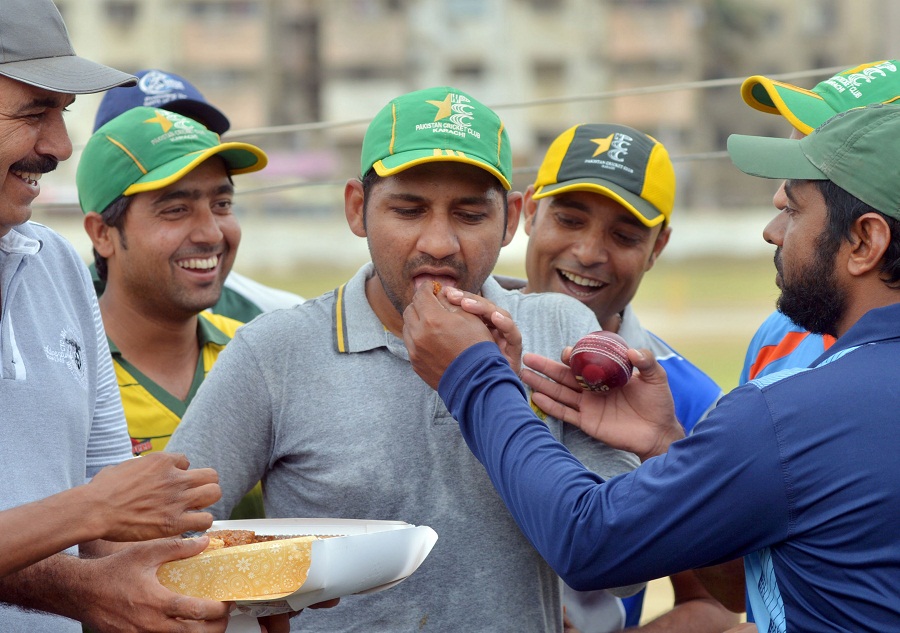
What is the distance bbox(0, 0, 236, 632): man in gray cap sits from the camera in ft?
7.93

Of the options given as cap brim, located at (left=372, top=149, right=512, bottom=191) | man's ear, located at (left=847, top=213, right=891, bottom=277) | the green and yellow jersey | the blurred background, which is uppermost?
cap brim, located at (left=372, top=149, right=512, bottom=191)

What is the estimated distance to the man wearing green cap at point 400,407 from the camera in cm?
266

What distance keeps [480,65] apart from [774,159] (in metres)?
46.9

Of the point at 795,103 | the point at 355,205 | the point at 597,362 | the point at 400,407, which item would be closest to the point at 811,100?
the point at 795,103

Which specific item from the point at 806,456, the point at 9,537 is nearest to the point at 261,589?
the point at 9,537

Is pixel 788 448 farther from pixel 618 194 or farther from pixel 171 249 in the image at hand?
pixel 171 249

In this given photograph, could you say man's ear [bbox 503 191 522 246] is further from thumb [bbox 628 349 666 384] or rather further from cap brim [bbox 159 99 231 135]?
cap brim [bbox 159 99 231 135]

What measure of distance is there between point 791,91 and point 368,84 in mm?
46641

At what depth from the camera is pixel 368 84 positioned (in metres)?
48.7

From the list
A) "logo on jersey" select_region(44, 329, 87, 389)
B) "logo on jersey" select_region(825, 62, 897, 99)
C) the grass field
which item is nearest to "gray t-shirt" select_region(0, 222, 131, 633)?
"logo on jersey" select_region(44, 329, 87, 389)

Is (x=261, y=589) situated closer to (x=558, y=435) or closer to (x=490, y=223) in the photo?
(x=558, y=435)

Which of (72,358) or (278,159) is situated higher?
(72,358)

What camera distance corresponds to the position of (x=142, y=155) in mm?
4035

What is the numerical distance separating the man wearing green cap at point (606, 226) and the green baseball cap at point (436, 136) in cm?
99
